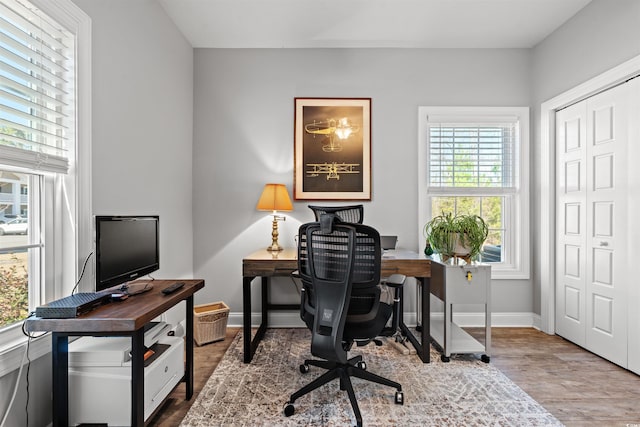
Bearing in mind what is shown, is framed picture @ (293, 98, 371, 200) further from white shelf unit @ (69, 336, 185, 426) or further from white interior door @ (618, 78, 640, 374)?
white shelf unit @ (69, 336, 185, 426)

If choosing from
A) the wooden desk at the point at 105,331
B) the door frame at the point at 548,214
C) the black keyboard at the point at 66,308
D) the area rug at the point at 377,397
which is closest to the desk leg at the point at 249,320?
the area rug at the point at 377,397

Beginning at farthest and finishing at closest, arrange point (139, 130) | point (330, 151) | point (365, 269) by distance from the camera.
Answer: point (330, 151) → point (139, 130) → point (365, 269)

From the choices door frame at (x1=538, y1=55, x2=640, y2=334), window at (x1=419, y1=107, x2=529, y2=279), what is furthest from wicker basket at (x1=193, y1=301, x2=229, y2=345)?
door frame at (x1=538, y1=55, x2=640, y2=334)

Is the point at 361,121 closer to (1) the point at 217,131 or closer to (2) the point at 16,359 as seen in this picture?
(1) the point at 217,131

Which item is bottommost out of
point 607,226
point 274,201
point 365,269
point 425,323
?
point 425,323

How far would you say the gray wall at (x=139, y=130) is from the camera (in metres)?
1.95

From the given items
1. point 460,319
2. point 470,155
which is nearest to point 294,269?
point 460,319

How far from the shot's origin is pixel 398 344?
113 inches

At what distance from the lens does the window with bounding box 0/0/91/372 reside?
1481 mm

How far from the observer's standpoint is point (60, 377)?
1.42 m

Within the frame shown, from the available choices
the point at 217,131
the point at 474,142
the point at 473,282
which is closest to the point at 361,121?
the point at 474,142

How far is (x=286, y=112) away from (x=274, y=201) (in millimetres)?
1000

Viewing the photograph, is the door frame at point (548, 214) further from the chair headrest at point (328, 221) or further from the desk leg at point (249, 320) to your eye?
the desk leg at point (249, 320)

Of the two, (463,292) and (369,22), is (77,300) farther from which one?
(369,22)
